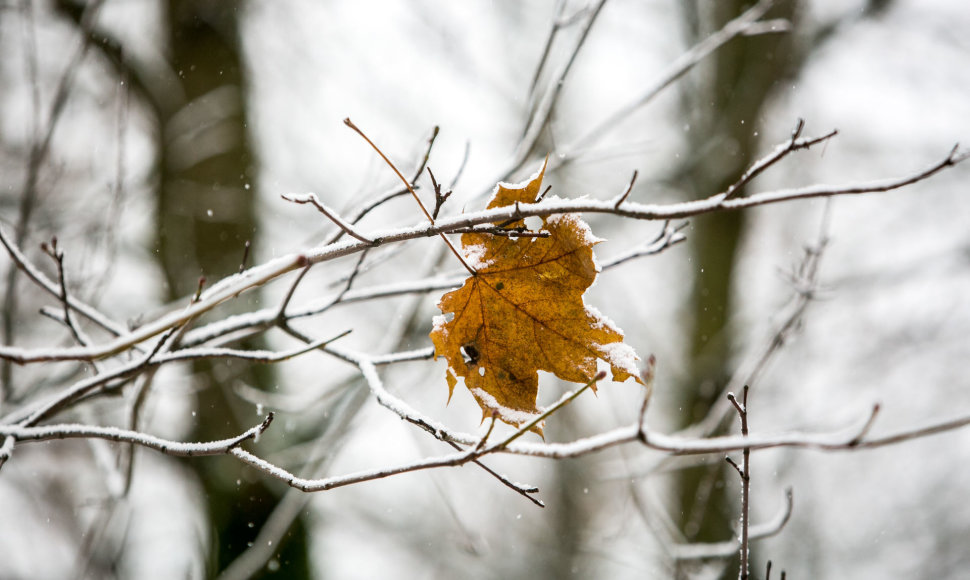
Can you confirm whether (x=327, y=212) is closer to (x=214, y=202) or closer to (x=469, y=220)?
(x=469, y=220)

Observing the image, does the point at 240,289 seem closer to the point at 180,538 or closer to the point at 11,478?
the point at 180,538

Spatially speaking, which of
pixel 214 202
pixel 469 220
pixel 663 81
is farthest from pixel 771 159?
pixel 214 202

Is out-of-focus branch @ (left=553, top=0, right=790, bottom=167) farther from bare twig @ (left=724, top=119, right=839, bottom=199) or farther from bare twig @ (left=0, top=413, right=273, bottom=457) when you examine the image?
bare twig @ (left=0, top=413, right=273, bottom=457)

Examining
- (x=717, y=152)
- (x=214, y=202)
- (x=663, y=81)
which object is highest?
(x=717, y=152)

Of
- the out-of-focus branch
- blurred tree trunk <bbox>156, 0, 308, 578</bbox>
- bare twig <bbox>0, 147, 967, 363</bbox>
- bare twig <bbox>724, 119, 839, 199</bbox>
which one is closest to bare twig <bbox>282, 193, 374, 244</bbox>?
bare twig <bbox>0, 147, 967, 363</bbox>

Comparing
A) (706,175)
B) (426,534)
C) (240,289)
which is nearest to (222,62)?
(706,175)

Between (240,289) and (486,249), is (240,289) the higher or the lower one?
the lower one
